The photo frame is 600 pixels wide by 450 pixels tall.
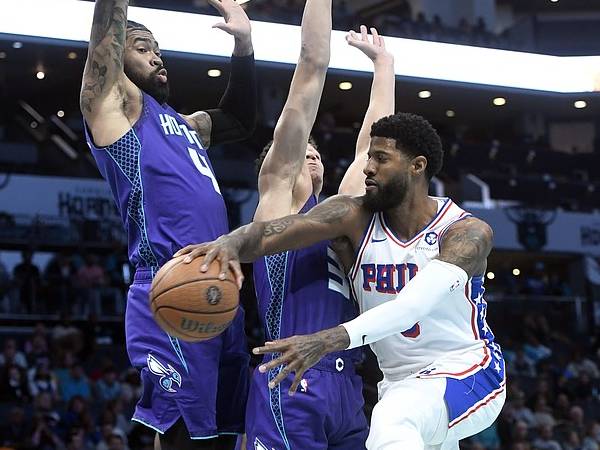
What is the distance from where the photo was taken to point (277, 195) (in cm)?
433

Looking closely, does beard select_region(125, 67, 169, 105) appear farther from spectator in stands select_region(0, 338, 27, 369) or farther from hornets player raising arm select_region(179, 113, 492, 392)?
spectator in stands select_region(0, 338, 27, 369)

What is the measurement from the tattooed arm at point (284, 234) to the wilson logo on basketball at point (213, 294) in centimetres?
5

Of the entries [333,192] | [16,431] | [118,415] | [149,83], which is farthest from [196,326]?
[333,192]

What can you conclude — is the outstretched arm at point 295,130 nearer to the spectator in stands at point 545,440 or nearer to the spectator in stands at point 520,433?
the spectator in stands at point 520,433

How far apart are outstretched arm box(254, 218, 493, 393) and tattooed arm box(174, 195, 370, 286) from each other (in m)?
0.30

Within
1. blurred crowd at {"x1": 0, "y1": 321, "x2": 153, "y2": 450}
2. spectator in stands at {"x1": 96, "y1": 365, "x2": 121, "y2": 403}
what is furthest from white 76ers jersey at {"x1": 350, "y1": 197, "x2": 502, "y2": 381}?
spectator in stands at {"x1": 96, "y1": 365, "x2": 121, "y2": 403}

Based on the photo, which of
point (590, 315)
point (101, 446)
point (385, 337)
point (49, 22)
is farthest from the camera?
point (590, 315)

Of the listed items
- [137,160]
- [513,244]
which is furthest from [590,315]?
[137,160]

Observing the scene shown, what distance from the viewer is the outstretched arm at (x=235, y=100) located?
15.3ft

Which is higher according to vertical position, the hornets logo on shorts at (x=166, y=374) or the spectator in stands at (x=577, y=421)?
the hornets logo on shorts at (x=166, y=374)

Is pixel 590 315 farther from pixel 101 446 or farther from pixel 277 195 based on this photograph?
pixel 277 195

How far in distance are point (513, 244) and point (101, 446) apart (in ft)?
32.9

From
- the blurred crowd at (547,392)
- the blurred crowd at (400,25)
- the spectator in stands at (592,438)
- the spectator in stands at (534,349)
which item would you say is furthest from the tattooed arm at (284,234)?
the spectator in stands at (534,349)

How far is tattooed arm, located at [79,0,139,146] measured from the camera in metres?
4.05
